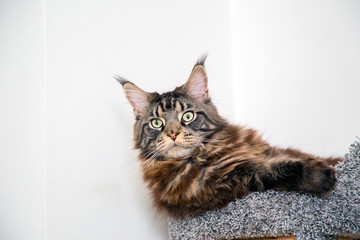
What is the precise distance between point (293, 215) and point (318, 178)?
145 mm

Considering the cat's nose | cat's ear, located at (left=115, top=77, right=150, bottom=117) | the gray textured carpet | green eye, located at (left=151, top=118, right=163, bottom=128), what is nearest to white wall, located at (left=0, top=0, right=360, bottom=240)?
cat's ear, located at (left=115, top=77, right=150, bottom=117)

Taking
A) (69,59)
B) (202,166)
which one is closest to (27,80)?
(69,59)

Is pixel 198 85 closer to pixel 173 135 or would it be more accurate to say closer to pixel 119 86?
pixel 173 135

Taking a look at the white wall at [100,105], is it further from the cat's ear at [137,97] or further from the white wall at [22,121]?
the cat's ear at [137,97]

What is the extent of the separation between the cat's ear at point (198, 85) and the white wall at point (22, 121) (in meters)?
0.64

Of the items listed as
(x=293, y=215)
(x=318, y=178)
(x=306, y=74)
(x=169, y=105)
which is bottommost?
(x=293, y=215)

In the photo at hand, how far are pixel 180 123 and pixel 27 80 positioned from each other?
731mm

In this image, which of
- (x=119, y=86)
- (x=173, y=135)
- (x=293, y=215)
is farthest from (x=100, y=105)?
(x=293, y=215)

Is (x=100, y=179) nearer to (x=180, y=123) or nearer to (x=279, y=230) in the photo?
(x=180, y=123)

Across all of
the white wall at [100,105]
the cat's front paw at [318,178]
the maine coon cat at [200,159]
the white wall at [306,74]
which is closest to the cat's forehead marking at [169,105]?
the maine coon cat at [200,159]

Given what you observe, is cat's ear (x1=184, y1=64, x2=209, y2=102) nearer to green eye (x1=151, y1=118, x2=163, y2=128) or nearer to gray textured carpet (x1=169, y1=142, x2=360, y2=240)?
green eye (x1=151, y1=118, x2=163, y2=128)

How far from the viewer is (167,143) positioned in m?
1.14

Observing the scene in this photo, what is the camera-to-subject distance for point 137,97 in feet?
4.30

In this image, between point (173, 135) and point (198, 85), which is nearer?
point (173, 135)
